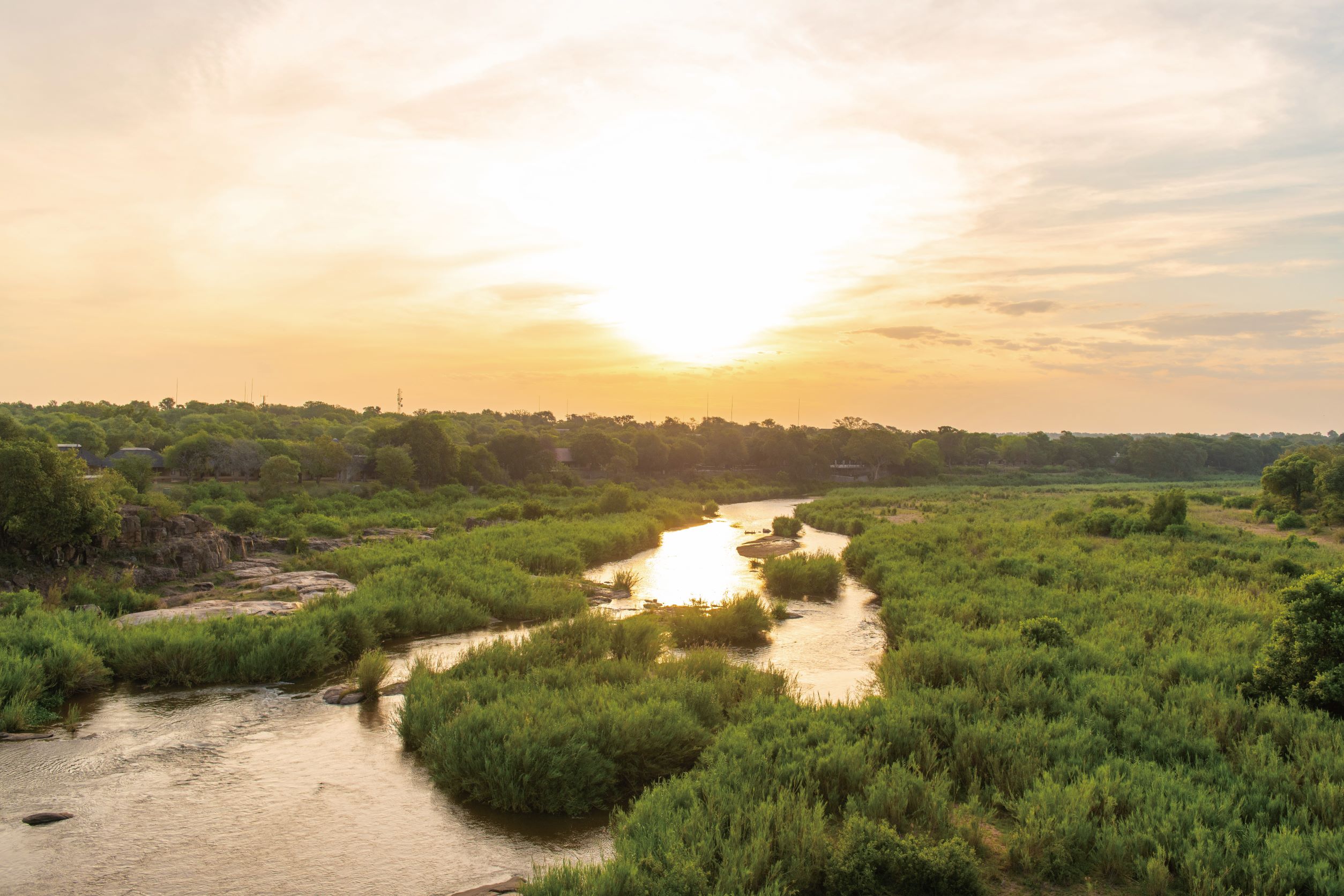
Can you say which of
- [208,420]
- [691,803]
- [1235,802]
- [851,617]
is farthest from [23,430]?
[1235,802]

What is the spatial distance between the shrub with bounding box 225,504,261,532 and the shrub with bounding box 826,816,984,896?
40.2 m

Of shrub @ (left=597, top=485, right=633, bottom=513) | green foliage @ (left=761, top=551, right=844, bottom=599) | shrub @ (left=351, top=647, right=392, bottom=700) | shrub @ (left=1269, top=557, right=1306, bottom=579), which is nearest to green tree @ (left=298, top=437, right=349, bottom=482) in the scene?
shrub @ (left=597, top=485, right=633, bottom=513)

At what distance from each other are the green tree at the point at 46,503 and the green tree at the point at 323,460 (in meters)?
38.3

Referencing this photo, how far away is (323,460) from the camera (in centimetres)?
6538

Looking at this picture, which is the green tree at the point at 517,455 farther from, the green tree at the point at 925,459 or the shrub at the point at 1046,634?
the shrub at the point at 1046,634

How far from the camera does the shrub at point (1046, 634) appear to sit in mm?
19156

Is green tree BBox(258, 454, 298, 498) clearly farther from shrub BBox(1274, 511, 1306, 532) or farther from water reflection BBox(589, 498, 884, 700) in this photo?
shrub BBox(1274, 511, 1306, 532)

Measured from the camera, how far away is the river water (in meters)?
10.6

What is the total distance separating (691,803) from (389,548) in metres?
28.8

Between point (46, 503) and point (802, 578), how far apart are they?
28601mm

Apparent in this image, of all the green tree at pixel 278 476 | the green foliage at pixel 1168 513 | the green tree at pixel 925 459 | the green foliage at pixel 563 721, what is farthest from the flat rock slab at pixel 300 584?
the green tree at pixel 925 459

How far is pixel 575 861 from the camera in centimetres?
1098

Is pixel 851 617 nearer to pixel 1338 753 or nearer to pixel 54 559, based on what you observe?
pixel 1338 753

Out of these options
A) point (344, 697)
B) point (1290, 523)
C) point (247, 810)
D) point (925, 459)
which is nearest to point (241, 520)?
point (344, 697)
